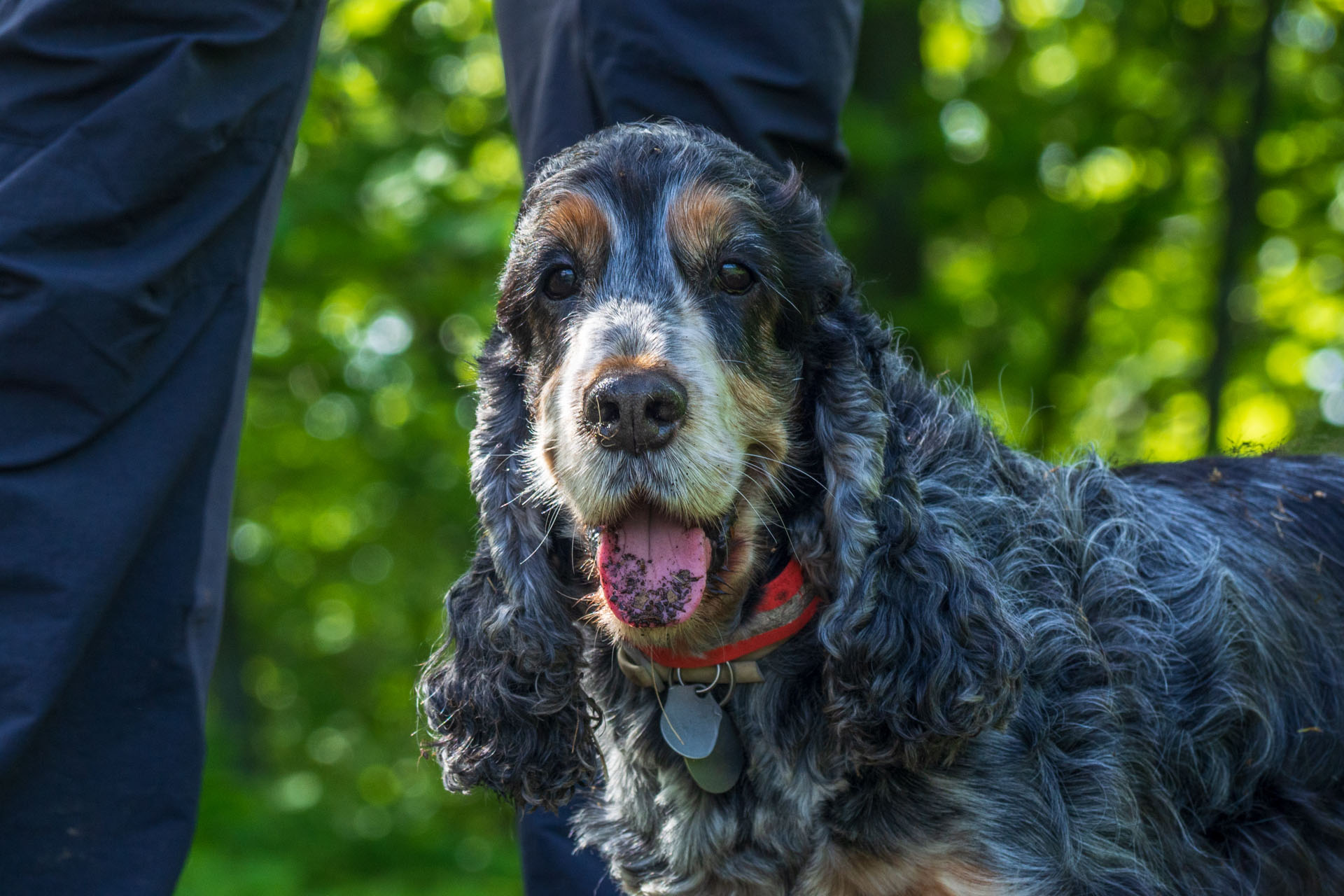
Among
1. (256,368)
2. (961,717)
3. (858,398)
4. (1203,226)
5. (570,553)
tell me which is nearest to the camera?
(961,717)

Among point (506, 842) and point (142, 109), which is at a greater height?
point (142, 109)

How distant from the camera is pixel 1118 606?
111 inches

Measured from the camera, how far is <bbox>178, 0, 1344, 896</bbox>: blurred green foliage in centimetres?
751

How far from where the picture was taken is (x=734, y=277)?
249cm

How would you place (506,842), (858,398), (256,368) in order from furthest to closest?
(506,842) → (256,368) → (858,398)

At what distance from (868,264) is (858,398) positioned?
6022 mm

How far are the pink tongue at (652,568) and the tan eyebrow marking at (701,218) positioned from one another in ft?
1.69

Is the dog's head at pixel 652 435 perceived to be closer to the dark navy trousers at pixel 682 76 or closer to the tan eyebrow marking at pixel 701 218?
the tan eyebrow marking at pixel 701 218

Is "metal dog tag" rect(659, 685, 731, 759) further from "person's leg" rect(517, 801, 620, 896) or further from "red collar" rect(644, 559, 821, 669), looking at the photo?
"person's leg" rect(517, 801, 620, 896)

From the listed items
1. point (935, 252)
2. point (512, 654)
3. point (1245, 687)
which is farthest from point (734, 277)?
point (935, 252)

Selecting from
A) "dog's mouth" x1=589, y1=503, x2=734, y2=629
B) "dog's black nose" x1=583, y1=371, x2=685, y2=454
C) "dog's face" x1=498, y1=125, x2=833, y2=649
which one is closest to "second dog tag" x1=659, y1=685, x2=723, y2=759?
"dog's face" x1=498, y1=125, x2=833, y2=649

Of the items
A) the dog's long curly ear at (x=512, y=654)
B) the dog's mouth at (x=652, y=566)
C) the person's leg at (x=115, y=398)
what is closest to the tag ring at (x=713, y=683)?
the dog's mouth at (x=652, y=566)

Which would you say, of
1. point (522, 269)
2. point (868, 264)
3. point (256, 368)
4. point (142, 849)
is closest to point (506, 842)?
point (256, 368)

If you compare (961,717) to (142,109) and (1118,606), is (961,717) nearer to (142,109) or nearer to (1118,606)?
(1118,606)
